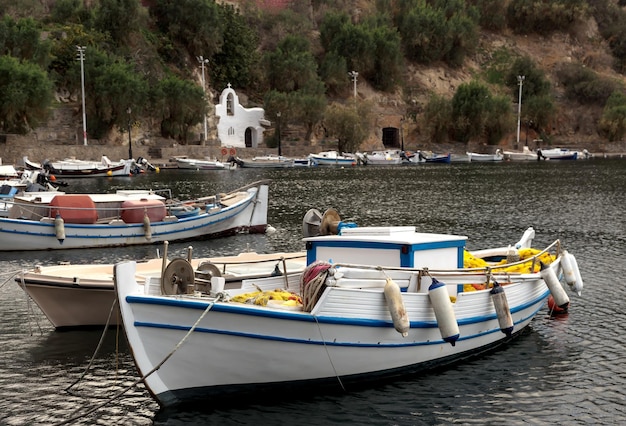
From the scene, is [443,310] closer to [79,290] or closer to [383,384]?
[383,384]

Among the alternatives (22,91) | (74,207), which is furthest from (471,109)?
(74,207)

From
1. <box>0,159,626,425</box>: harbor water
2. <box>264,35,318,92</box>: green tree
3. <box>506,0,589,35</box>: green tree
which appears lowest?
<box>0,159,626,425</box>: harbor water

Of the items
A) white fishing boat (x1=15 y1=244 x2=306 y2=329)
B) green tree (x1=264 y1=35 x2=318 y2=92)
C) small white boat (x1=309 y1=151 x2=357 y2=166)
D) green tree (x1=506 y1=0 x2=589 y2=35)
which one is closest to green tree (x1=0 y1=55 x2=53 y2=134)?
small white boat (x1=309 y1=151 x2=357 y2=166)

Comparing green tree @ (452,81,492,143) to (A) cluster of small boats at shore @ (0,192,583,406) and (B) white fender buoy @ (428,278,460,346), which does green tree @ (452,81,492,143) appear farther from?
(B) white fender buoy @ (428,278,460,346)

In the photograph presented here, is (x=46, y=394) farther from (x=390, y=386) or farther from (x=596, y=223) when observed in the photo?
(x=596, y=223)

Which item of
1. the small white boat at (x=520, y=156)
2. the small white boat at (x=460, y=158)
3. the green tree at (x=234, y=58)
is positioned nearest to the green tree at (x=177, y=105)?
the green tree at (x=234, y=58)

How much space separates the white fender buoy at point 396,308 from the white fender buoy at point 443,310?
2.60 feet

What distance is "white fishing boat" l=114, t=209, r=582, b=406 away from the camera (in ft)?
37.7

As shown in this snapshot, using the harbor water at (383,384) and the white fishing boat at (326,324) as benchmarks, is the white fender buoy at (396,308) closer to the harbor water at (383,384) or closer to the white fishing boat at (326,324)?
the white fishing boat at (326,324)

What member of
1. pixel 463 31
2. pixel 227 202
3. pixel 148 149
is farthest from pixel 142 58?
pixel 227 202

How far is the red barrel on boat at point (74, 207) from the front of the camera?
28500 mm

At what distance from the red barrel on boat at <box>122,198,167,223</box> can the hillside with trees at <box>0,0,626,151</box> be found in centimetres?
4958

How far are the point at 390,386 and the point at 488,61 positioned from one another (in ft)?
457

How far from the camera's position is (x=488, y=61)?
144m
